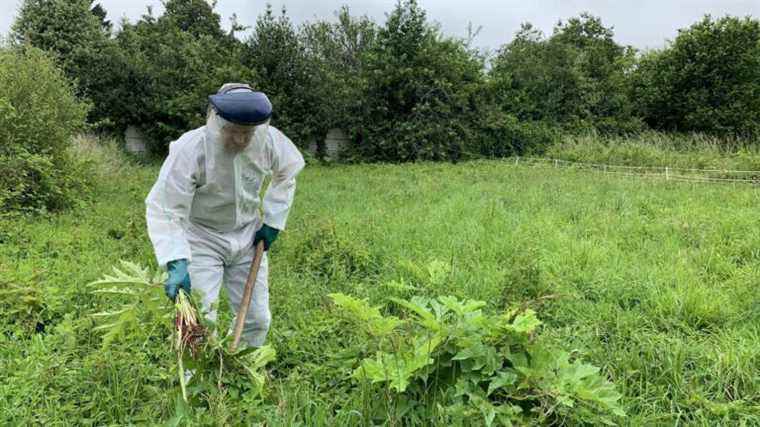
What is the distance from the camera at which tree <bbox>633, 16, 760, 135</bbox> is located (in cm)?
1752

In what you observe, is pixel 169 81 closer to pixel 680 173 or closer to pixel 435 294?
pixel 680 173

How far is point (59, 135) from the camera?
727 centimetres

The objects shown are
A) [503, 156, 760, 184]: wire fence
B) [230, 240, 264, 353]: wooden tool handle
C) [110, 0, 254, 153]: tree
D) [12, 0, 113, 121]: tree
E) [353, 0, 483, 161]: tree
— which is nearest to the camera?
[230, 240, 264, 353]: wooden tool handle

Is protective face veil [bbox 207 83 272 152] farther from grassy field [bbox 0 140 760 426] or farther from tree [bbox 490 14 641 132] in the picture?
tree [bbox 490 14 641 132]

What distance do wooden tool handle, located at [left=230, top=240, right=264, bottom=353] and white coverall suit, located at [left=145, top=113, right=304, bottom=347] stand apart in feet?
0.30

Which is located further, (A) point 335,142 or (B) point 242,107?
(A) point 335,142

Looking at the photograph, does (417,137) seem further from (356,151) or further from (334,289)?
(334,289)

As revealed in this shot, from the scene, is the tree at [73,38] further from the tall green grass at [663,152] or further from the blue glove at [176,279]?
the blue glove at [176,279]

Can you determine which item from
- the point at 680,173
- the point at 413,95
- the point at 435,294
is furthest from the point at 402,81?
the point at 435,294

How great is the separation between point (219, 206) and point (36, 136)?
6097mm

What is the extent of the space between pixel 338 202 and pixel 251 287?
533 centimetres

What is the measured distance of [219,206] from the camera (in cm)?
242

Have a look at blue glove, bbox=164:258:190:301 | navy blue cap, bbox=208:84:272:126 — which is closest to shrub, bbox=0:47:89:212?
blue glove, bbox=164:258:190:301

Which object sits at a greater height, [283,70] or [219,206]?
[283,70]
